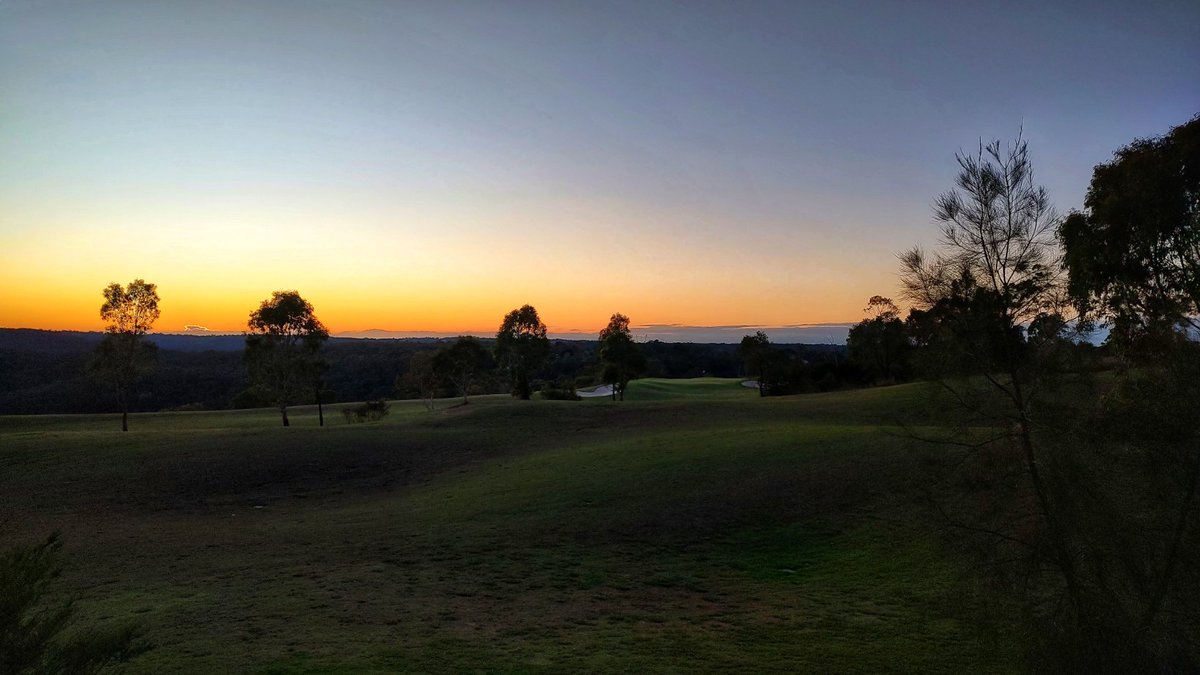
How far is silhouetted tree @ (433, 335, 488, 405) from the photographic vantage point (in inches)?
2249

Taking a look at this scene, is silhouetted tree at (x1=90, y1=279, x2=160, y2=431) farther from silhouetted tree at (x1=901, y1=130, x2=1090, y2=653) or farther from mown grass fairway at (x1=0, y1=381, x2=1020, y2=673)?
silhouetted tree at (x1=901, y1=130, x2=1090, y2=653)

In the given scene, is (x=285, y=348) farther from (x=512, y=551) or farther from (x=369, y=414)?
(x=512, y=551)

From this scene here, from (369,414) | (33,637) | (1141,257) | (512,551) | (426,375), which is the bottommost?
(512,551)

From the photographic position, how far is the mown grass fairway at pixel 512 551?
8.88 meters

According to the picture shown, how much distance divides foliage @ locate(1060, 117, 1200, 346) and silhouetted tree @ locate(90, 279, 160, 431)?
46684mm

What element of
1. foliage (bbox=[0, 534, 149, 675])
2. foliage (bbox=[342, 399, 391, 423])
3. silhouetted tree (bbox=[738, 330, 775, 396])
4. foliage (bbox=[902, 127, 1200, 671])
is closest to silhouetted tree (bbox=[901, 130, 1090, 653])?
foliage (bbox=[902, 127, 1200, 671])

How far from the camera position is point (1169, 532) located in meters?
6.38

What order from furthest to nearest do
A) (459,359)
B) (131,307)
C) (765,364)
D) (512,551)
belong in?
(765,364) < (459,359) < (131,307) < (512,551)

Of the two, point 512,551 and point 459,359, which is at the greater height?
point 459,359

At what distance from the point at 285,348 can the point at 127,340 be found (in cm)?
904

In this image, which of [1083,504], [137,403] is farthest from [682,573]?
[137,403]

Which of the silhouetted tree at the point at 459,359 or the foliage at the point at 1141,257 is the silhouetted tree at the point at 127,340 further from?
the foliage at the point at 1141,257

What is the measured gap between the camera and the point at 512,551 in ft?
A: 47.1

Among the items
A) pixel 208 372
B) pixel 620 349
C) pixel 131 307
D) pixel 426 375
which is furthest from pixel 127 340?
pixel 208 372
